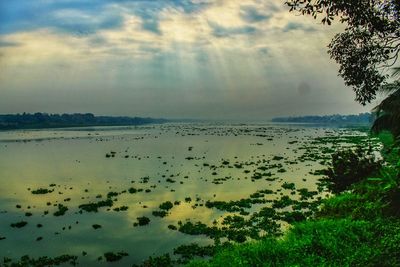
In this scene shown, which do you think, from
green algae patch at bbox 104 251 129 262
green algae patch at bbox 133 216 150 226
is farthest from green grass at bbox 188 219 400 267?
green algae patch at bbox 133 216 150 226

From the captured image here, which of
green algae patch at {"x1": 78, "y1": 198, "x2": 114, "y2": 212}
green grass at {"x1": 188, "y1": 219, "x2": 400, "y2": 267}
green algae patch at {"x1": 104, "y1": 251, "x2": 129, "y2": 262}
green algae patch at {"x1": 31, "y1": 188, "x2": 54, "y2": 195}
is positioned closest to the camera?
green grass at {"x1": 188, "y1": 219, "x2": 400, "y2": 267}

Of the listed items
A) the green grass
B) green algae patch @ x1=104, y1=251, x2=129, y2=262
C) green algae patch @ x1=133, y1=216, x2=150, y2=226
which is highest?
the green grass

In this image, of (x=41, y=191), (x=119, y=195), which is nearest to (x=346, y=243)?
(x=119, y=195)

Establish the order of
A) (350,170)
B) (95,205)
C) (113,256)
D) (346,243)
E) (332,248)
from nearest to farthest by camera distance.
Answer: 1. (332,248)
2. (346,243)
3. (113,256)
4. (350,170)
5. (95,205)

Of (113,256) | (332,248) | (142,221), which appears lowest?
(113,256)

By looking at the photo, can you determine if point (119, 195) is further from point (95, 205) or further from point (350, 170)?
point (350, 170)

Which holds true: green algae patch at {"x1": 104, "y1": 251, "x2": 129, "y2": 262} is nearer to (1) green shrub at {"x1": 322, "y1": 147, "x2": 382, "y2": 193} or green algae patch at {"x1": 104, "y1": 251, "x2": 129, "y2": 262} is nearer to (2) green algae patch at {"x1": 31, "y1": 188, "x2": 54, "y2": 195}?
(1) green shrub at {"x1": 322, "y1": 147, "x2": 382, "y2": 193}

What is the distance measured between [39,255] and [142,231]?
6.15 meters

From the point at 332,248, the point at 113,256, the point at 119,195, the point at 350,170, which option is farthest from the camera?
the point at 119,195

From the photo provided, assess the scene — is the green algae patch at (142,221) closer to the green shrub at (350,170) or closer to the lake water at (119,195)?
the lake water at (119,195)

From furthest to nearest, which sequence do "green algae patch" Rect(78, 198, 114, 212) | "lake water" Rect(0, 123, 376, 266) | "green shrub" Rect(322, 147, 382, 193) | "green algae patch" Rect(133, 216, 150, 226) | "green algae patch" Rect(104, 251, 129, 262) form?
"green algae patch" Rect(78, 198, 114, 212), "green algae patch" Rect(133, 216, 150, 226), "green shrub" Rect(322, 147, 382, 193), "lake water" Rect(0, 123, 376, 266), "green algae patch" Rect(104, 251, 129, 262)

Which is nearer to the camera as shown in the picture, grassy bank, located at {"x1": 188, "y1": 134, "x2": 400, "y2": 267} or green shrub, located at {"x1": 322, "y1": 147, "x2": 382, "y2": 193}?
grassy bank, located at {"x1": 188, "y1": 134, "x2": 400, "y2": 267}

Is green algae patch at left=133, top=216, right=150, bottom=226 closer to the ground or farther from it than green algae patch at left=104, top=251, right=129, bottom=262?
farther from it

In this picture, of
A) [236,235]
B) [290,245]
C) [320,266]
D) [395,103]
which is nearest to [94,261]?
[236,235]
